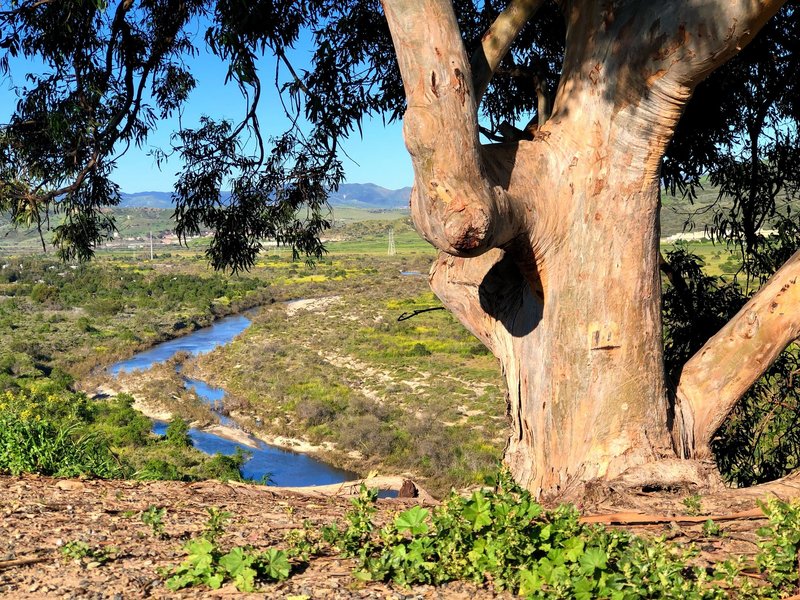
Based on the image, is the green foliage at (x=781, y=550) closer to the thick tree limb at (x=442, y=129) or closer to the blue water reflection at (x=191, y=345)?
the thick tree limb at (x=442, y=129)

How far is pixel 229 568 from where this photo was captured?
95.9 inches

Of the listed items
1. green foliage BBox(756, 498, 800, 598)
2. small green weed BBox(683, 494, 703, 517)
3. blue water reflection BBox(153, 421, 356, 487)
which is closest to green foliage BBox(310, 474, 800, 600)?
green foliage BBox(756, 498, 800, 598)

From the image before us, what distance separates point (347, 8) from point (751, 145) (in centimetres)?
320

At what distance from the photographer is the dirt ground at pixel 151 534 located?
246 cm

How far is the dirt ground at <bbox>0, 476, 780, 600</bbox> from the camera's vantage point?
2.46m

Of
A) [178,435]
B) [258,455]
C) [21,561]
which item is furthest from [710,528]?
[258,455]

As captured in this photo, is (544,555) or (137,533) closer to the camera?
(544,555)

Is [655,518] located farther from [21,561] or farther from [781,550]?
[21,561]

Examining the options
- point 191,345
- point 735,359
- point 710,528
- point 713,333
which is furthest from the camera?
point 191,345

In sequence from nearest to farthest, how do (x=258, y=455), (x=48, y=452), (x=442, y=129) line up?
(x=442, y=129) → (x=48, y=452) → (x=258, y=455)

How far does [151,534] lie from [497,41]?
2.38m

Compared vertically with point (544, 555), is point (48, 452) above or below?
below

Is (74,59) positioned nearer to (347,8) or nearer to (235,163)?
(235,163)

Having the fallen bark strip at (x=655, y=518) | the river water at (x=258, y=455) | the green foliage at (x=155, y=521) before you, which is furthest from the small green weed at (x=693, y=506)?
the river water at (x=258, y=455)
